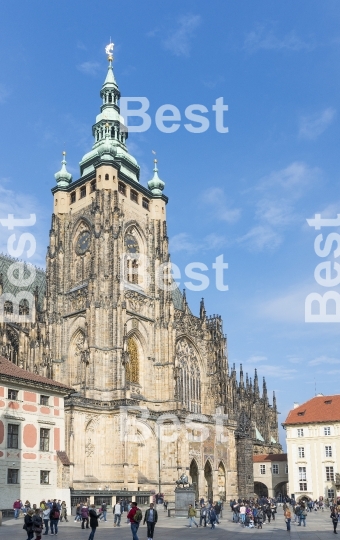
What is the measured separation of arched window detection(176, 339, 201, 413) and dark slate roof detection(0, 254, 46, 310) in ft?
50.2

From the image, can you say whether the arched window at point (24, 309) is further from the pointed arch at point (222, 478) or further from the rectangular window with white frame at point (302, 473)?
the rectangular window with white frame at point (302, 473)

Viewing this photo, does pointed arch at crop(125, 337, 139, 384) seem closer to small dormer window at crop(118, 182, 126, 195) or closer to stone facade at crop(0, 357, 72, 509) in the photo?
small dormer window at crop(118, 182, 126, 195)

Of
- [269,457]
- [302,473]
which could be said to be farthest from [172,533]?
[269,457]

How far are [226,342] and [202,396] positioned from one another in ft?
24.7

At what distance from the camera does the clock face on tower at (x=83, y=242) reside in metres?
63.9

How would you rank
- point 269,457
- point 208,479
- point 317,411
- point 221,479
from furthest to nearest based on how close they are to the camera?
point 269,457 → point 317,411 → point 221,479 → point 208,479

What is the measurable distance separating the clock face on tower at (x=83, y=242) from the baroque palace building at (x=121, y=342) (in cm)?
12

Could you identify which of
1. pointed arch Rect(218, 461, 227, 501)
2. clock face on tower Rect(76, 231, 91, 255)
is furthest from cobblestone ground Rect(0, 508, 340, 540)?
pointed arch Rect(218, 461, 227, 501)

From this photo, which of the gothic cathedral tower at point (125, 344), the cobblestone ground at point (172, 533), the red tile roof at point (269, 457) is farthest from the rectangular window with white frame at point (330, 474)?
the cobblestone ground at point (172, 533)

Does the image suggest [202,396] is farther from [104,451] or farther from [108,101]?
[108,101]

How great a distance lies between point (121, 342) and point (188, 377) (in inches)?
517

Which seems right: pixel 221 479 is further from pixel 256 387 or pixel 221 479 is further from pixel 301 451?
pixel 256 387

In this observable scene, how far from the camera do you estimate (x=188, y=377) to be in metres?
67.4

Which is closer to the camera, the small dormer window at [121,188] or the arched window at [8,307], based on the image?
the arched window at [8,307]
